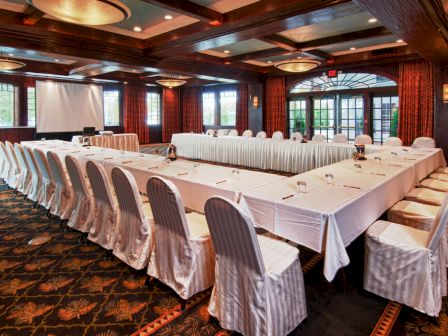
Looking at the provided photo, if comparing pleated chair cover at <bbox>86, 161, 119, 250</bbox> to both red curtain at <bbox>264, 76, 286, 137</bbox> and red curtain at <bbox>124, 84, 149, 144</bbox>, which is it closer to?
red curtain at <bbox>264, 76, 286, 137</bbox>

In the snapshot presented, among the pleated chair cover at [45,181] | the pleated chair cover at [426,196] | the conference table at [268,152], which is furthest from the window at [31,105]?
the pleated chair cover at [426,196]

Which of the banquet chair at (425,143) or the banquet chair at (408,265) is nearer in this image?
the banquet chair at (408,265)

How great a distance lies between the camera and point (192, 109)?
15.2m

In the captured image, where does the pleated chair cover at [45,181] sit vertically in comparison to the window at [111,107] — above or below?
below

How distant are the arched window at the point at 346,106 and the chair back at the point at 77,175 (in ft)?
28.4

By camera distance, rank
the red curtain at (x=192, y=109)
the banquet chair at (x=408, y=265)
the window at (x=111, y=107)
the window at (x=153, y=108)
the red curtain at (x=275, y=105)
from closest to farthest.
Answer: the banquet chair at (x=408, y=265)
the red curtain at (x=275, y=105)
the window at (x=111, y=107)
the red curtain at (x=192, y=109)
the window at (x=153, y=108)

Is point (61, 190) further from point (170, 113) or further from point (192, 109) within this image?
point (170, 113)

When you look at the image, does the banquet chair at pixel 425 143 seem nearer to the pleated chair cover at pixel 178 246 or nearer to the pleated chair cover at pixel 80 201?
the pleated chair cover at pixel 178 246

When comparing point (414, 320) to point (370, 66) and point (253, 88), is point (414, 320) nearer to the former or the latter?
point (370, 66)

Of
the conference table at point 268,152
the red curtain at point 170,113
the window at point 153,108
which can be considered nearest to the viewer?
the conference table at point 268,152

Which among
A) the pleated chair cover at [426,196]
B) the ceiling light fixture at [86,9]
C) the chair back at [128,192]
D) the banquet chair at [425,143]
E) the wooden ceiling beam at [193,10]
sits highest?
the wooden ceiling beam at [193,10]

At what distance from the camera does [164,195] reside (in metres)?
2.30

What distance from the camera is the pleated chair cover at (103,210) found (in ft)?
10.2

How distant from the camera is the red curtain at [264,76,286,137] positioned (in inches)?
456
